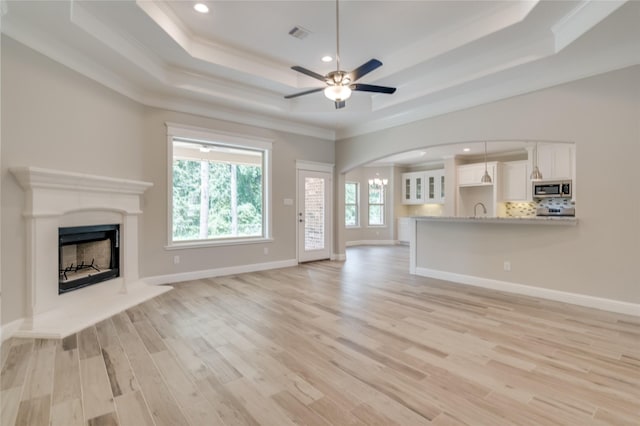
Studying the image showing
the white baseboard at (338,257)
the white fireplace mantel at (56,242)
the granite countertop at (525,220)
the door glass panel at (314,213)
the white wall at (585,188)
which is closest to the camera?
the white fireplace mantel at (56,242)

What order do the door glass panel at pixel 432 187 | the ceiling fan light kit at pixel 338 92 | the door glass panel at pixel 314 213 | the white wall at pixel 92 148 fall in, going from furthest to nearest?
the door glass panel at pixel 432 187 < the door glass panel at pixel 314 213 < the ceiling fan light kit at pixel 338 92 < the white wall at pixel 92 148

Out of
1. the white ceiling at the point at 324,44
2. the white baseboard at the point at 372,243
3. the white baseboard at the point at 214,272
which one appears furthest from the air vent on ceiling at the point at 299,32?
the white baseboard at the point at 372,243

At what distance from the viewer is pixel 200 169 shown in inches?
229

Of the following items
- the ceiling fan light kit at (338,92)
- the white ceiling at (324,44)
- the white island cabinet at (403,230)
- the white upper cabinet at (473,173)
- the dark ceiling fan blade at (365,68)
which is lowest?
the white island cabinet at (403,230)

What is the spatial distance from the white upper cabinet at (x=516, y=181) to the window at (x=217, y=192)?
21.3 ft

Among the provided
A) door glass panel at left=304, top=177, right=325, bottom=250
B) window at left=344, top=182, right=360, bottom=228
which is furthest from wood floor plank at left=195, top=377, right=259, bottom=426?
window at left=344, top=182, right=360, bottom=228

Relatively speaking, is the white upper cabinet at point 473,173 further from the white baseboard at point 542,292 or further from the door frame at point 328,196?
the white baseboard at point 542,292

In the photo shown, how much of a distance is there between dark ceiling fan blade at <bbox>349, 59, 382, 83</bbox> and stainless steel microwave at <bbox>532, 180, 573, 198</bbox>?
6.43m

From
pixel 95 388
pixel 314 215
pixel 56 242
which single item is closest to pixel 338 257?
pixel 314 215

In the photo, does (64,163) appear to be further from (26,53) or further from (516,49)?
(516,49)

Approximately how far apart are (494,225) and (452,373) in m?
3.14

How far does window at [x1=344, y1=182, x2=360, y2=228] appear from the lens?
1059 centimetres

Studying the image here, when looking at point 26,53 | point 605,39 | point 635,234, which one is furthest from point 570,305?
point 26,53

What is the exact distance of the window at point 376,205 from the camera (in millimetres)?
10891
